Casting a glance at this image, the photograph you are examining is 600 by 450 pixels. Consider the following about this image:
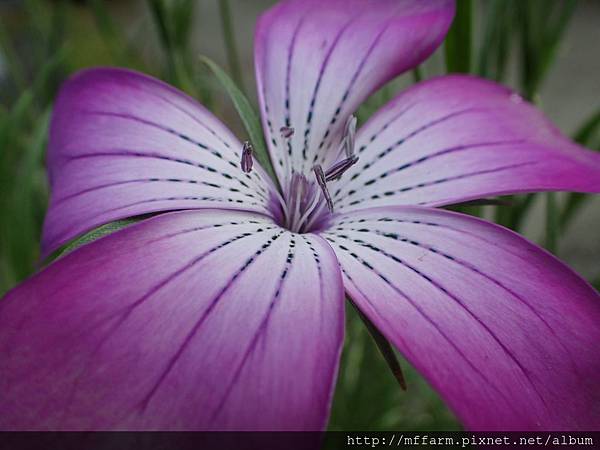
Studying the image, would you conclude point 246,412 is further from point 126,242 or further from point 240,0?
point 240,0

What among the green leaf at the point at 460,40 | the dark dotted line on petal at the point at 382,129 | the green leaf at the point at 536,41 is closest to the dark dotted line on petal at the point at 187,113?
the dark dotted line on petal at the point at 382,129

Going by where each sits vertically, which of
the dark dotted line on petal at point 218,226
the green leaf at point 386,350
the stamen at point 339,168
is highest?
the stamen at point 339,168

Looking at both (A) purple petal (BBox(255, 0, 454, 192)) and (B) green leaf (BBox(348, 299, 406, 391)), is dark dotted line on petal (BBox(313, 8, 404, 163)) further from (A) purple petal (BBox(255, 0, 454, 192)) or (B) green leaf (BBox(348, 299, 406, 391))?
(B) green leaf (BBox(348, 299, 406, 391))

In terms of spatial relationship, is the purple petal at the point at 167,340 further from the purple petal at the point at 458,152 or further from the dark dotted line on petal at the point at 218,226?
the purple petal at the point at 458,152

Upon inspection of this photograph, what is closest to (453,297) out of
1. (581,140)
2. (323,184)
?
(323,184)

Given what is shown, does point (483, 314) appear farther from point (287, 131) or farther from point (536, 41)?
point (536, 41)
